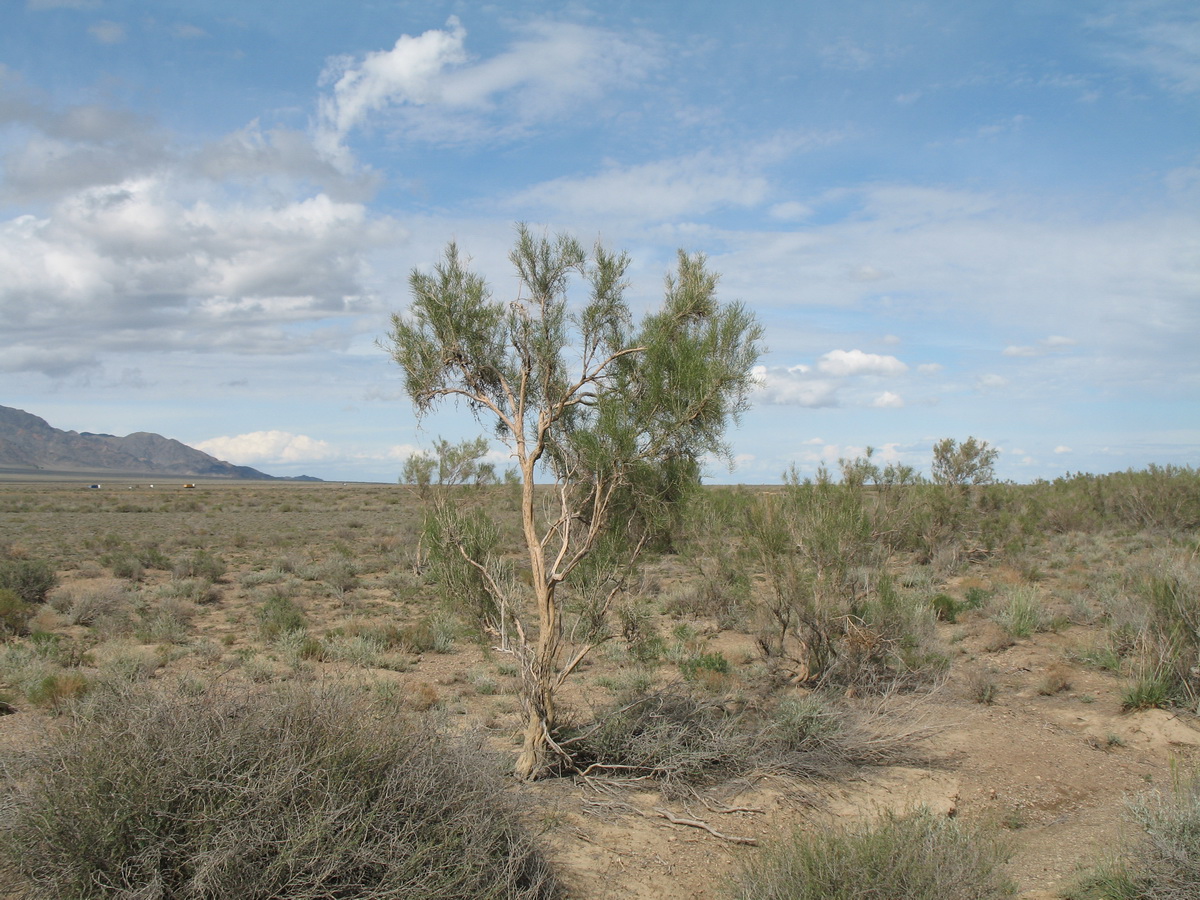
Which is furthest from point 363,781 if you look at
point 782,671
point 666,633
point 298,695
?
point 666,633

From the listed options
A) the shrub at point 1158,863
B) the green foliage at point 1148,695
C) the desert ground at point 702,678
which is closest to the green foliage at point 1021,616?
the desert ground at point 702,678

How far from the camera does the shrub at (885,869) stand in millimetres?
4133

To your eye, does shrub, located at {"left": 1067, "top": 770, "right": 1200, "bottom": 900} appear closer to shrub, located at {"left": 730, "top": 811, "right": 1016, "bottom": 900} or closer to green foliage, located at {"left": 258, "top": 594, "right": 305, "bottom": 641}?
shrub, located at {"left": 730, "top": 811, "right": 1016, "bottom": 900}

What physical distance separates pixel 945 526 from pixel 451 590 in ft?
63.4

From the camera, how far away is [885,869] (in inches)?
169

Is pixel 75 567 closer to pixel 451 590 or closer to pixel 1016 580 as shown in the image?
pixel 451 590

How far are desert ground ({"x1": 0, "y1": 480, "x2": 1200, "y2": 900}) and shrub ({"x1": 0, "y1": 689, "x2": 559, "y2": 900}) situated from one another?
23.1 inches

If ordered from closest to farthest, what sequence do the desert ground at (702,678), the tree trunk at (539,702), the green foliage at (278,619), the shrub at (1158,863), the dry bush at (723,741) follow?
the shrub at (1158,863) < the desert ground at (702,678) < the tree trunk at (539,702) < the dry bush at (723,741) < the green foliage at (278,619)

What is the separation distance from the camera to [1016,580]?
17.8m

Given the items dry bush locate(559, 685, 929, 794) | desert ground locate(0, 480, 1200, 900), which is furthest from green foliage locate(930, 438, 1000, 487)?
dry bush locate(559, 685, 929, 794)

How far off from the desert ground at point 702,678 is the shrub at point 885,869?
0.75m

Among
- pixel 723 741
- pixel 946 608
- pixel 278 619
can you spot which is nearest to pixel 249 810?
pixel 723 741

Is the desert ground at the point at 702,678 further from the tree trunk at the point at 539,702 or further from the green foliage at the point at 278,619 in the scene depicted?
the tree trunk at the point at 539,702

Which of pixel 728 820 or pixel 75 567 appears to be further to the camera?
pixel 75 567
